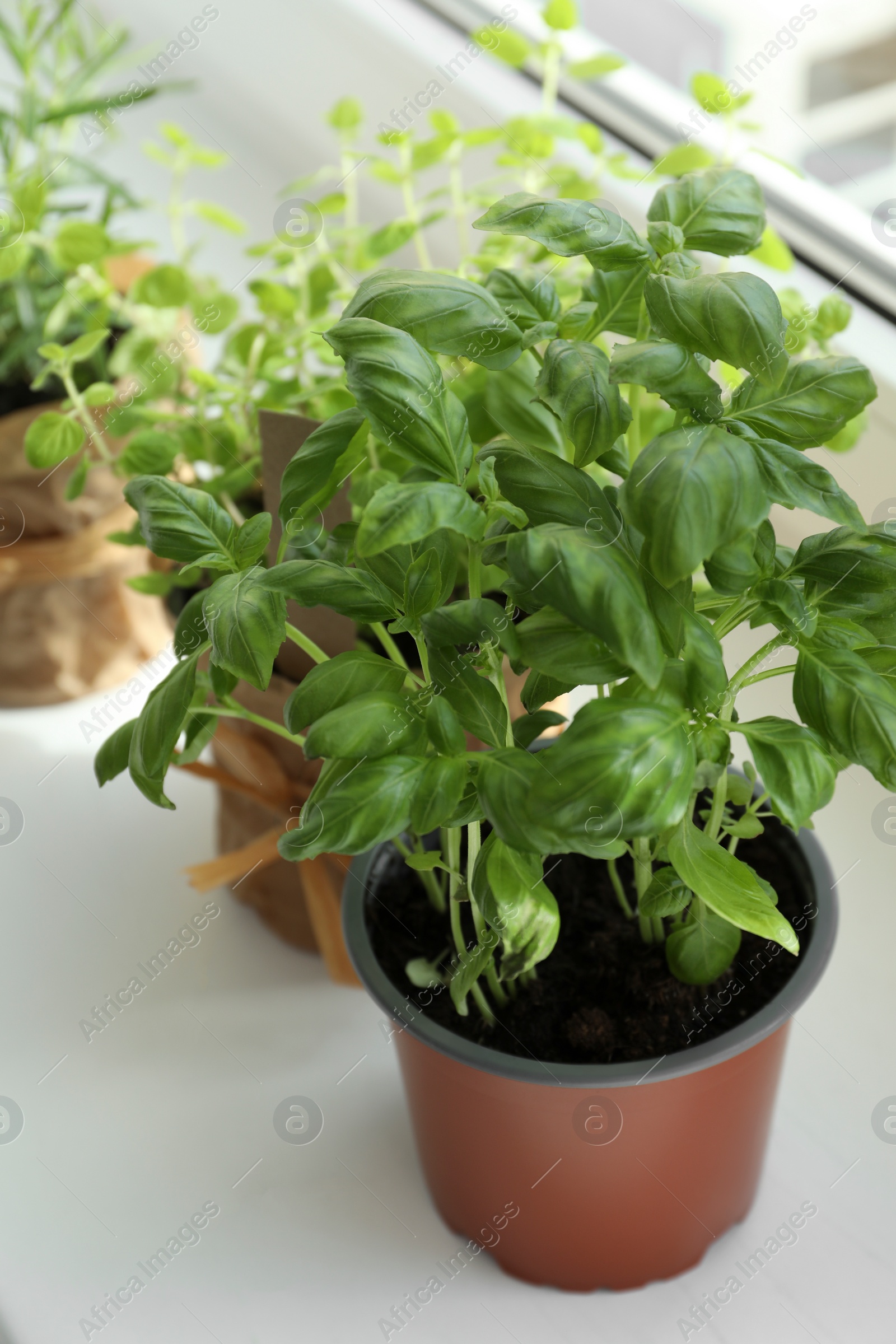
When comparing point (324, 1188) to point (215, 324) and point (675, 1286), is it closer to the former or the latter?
point (675, 1286)

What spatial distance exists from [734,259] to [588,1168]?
0.80 m

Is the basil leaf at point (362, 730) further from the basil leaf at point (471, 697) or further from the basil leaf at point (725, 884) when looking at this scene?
the basil leaf at point (725, 884)

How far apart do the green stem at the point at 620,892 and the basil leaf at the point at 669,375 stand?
0.29 m

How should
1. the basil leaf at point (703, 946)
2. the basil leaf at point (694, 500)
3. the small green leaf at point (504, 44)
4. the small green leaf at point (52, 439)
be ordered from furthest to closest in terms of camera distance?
the small green leaf at point (504, 44)
the small green leaf at point (52, 439)
the basil leaf at point (703, 946)
the basil leaf at point (694, 500)

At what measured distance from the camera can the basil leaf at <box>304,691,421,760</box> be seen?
489 millimetres

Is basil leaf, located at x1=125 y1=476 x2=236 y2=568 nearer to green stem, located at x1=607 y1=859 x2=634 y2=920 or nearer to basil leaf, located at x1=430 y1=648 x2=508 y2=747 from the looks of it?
basil leaf, located at x1=430 y1=648 x2=508 y2=747

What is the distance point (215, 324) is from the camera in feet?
3.15

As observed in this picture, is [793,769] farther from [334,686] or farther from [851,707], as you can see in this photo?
[334,686]

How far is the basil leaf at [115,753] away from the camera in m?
0.62

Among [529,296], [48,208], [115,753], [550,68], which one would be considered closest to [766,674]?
[529,296]

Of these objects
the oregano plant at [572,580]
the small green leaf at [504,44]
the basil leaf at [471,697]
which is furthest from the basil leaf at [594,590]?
the small green leaf at [504,44]

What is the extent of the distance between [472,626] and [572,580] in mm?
81

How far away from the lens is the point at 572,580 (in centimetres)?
44

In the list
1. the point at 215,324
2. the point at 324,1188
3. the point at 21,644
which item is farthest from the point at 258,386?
the point at 324,1188
